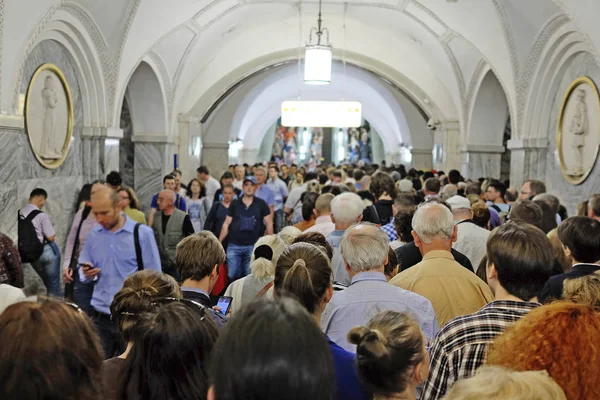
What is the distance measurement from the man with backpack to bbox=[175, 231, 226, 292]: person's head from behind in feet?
13.5

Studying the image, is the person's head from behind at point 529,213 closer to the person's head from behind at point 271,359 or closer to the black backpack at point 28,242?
the black backpack at point 28,242

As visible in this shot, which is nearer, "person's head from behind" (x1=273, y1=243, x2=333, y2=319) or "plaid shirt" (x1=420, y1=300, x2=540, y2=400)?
"plaid shirt" (x1=420, y1=300, x2=540, y2=400)

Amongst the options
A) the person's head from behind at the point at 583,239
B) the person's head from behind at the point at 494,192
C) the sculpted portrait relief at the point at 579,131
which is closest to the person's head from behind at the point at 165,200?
the person's head from behind at the point at 494,192

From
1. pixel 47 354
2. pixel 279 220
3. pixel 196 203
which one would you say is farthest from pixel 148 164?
pixel 47 354

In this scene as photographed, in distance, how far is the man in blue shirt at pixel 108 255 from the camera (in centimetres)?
551

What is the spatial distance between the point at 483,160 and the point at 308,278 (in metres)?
13.7

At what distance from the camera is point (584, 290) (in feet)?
10.6

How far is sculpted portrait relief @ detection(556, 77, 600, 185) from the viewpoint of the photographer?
1043 cm

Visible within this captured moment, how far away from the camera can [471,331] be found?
3.00 m

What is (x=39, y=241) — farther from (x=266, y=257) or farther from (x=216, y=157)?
(x=216, y=157)

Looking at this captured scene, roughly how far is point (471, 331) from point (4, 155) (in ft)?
→ 19.9

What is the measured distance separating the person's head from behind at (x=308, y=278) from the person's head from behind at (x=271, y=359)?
5.06 ft

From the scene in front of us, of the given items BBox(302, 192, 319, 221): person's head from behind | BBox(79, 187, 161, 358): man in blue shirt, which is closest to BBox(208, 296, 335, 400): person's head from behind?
BBox(79, 187, 161, 358): man in blue shirt

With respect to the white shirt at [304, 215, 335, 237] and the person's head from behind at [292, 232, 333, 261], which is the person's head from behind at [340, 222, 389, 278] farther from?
the white shirt at [304, 215, 335, 237]
